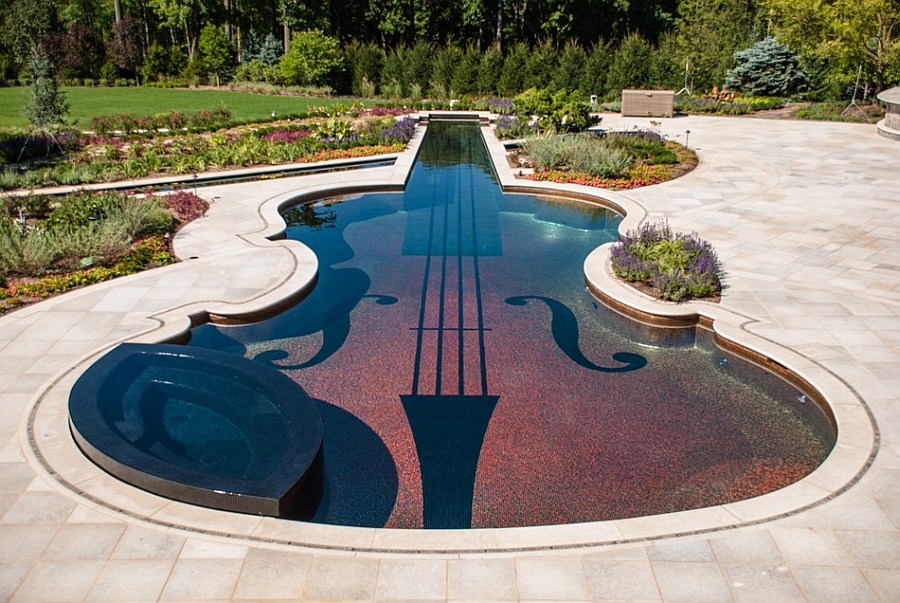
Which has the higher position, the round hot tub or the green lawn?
the green lawn

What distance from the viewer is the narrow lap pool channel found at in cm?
606

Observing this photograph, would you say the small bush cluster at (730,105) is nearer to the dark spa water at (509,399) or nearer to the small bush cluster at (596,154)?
the small bush cluster at (596,154)

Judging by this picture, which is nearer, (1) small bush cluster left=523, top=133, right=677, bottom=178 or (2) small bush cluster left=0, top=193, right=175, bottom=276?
(2) small bush cluster left=0, top=193, right=175, bottom=276

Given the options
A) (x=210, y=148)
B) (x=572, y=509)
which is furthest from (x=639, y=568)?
(x=210, y=148)

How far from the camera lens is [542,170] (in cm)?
1764

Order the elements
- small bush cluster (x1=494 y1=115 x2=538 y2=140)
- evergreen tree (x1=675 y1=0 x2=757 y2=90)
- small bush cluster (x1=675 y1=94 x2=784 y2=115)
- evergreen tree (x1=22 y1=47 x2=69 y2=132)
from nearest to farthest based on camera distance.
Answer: evergreen tree (x1=22 y1=47 x2=69 y2=132)
small bush cluster (x1=494 y1=115 x2=538 y2=140)
small bush cluster (x1=675 y1=94 x2=784 y2=115)
evergreen tree (x1=675 y1=0 x2=757 y2=90)

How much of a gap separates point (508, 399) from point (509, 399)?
0.01 metres

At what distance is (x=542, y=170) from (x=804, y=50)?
744 inches

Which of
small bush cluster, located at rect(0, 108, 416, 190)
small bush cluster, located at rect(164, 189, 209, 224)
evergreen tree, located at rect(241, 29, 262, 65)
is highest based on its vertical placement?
evergreen tree, located at rect(241, 29, 262, 65)

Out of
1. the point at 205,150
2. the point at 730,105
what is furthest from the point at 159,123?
the point at 730,105

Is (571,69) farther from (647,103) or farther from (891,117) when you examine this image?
(891,117)

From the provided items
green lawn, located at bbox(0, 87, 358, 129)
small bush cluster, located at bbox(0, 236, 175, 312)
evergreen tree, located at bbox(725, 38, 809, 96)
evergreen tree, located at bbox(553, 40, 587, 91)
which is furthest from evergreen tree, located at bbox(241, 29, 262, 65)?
small bush cluster, located at bbox(0, 236, 175, 312)

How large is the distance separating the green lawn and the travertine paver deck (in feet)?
56.1

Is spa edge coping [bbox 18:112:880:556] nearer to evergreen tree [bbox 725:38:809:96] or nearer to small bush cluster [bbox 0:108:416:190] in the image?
small bush cluster [bbox 0:108:416:190]
